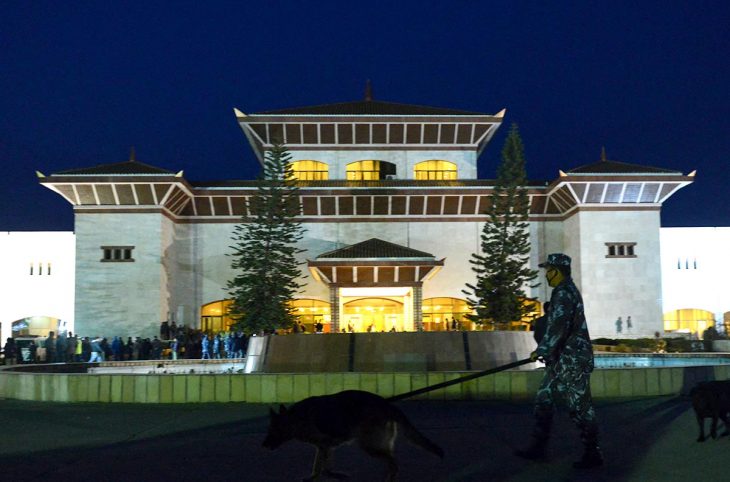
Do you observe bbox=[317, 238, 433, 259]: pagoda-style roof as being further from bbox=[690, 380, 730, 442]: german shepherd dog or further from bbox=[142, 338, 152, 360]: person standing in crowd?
bbox=[690, 380, 730, 442]: german shepherd dog

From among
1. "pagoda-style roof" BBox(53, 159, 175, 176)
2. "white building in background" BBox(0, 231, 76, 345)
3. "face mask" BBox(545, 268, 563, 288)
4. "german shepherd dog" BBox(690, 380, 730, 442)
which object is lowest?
"german shepherd dog" BBox(690, 380, 730, 442)

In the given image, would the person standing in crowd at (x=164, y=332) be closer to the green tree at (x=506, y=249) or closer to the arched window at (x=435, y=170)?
the green tree at (x=506, y=249)

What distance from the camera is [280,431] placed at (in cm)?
504

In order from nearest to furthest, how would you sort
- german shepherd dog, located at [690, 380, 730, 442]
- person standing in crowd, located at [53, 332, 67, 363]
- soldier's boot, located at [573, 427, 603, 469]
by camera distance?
soldier's boot, located at [573, 427, 603, 469] → german shepherd dog, located at [690, 380, 730, 442] → person standing in crowd, located at [53, 332, 67, 363]

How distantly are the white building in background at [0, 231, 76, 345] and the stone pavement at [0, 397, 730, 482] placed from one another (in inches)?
1239

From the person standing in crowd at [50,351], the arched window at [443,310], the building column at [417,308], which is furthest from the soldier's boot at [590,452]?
the arched window at [443,310]

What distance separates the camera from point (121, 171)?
36625 millimetres

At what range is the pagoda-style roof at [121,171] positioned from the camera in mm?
36062

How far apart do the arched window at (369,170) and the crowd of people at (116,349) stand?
1302 centimetres

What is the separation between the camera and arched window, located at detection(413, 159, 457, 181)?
42250 mm

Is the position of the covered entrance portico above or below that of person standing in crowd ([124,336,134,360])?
above

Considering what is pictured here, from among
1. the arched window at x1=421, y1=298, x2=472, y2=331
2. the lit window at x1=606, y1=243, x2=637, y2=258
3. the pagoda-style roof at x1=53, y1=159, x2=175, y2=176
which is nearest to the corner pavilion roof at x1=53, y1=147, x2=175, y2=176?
the pagoda-style roof at x1=53, y1=159, x2=175, y2=176

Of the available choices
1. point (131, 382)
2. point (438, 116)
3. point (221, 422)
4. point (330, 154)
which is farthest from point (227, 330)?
point (221, 422)

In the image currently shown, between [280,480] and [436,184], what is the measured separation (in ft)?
110
